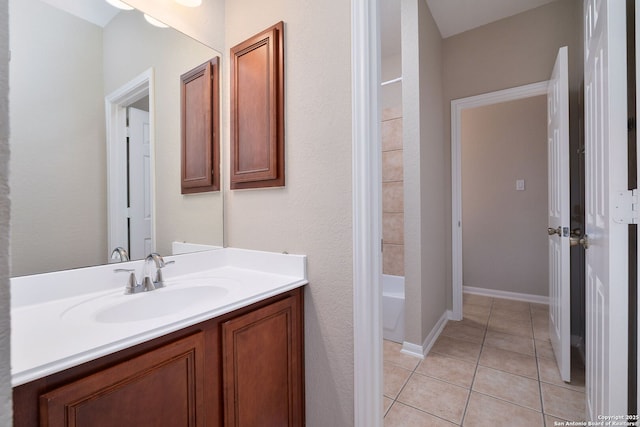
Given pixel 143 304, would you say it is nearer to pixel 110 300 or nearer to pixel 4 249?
pixel 110 300

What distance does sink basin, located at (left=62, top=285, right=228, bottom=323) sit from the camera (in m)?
0.96

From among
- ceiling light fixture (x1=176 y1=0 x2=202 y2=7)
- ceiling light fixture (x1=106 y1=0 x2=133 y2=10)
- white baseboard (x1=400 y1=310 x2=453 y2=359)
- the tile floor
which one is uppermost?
ceiling light fixture (x1=176 y1=0 x2=202 y2=7)

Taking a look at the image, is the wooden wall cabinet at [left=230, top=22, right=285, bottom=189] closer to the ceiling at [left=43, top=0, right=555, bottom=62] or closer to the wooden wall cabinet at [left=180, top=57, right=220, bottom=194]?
the wooden wall cabinet at [left=180, top=57, right=220, bottom=194]

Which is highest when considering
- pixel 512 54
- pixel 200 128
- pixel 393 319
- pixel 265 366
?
pixel 512 54

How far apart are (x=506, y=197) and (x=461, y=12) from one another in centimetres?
197

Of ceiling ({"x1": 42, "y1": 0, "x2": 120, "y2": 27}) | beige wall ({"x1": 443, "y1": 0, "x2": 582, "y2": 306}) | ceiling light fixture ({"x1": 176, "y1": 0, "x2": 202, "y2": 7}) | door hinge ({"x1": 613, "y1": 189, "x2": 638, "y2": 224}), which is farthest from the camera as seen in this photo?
beige wall ({"x1": 443, "y1": 0, "x2": 582, "y2": 306})

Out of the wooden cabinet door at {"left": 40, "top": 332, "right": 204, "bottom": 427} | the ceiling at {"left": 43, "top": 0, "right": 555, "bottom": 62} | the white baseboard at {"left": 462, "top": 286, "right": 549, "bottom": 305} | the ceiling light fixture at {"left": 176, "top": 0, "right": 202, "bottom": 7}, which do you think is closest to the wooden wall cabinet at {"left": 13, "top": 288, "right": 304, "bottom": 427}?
the wooden cabinet door at {"left": 40, "top": 332, "right": 204, "bottom": 427}

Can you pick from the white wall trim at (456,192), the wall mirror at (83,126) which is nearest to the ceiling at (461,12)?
the white wall trim at (456,192)

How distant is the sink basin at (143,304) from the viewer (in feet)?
3.15

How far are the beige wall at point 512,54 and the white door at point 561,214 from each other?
0.47 m

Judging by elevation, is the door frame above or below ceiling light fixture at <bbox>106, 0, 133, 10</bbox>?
below

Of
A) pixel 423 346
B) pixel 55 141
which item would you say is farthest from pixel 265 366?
pixel 423 346

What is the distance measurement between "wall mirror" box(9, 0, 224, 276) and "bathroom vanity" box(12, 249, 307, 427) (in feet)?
0.49

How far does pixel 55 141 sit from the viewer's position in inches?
40.7
